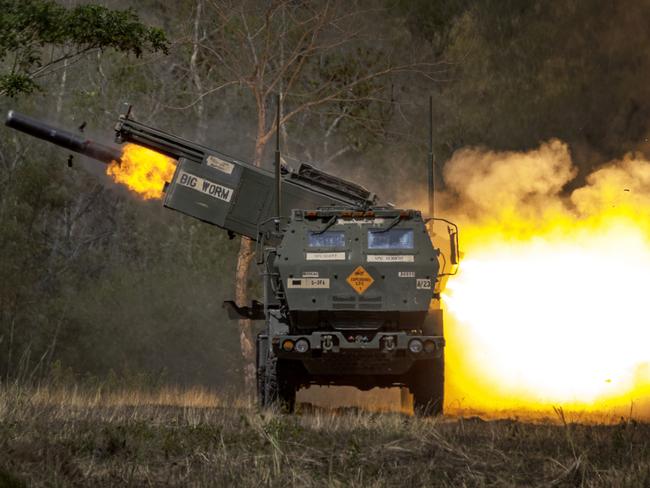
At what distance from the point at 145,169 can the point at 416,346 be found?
20.6 feet

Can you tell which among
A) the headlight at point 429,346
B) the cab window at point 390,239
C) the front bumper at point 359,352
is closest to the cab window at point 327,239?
the cab window at point 390,239

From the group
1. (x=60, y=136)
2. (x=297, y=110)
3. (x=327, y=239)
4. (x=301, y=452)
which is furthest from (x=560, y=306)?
(x=301, y=452)

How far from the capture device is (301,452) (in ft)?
44.5

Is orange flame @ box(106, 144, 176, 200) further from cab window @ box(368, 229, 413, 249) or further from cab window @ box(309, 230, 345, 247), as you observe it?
cab window @ box(368, 229, 413, 249)

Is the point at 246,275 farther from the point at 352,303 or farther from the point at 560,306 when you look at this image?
the point at 352,303

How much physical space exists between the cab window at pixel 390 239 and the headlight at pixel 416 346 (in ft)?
4.53

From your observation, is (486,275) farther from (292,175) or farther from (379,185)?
(379,185)

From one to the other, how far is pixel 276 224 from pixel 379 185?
1355 centimetres

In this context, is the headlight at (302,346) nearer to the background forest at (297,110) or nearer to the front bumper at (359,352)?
the front bumper at (359,352)

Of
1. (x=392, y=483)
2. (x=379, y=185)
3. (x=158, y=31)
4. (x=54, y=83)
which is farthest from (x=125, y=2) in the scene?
(x=392, y=483)

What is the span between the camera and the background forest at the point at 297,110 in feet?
96.1

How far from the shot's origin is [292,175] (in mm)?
21203

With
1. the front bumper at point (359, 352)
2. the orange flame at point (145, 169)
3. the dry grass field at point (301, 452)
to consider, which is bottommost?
the dry grass field at point (301, 452)

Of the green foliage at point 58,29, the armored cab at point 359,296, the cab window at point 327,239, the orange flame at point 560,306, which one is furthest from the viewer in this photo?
the orange flame at point 560,306
